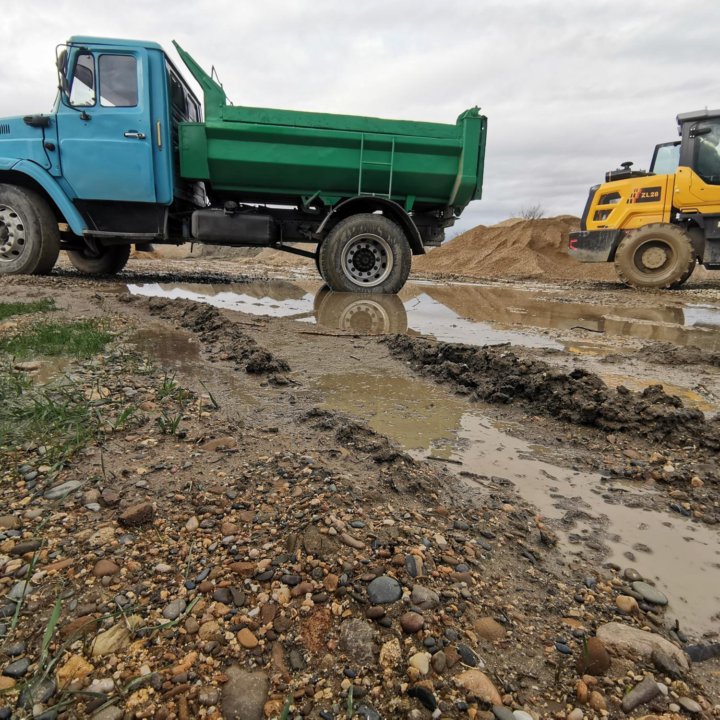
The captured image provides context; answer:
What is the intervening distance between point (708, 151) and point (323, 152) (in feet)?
24.0

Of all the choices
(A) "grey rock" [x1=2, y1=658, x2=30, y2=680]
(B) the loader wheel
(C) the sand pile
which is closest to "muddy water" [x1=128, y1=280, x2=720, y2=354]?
(B) the loader wheel

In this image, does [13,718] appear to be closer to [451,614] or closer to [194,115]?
[451,614]

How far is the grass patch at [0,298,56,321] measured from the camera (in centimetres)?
436

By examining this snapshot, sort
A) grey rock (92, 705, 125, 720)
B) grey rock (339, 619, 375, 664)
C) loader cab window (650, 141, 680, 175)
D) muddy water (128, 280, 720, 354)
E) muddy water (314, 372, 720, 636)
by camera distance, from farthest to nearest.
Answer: loader cab window (650, 141, 680, 175)
muddy water (128, 280, 720, 354)
muddy water (314, 372, 720, 636)
grey rock (339, 619, 375, 664)
grey rock (92, 705, 125, 720)

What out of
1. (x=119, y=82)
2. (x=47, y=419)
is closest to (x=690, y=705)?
(x=47, y=419)

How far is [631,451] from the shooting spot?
2.27 meters

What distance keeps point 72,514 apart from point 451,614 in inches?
47.9

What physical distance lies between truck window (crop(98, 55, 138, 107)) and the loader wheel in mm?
Answer: 8961

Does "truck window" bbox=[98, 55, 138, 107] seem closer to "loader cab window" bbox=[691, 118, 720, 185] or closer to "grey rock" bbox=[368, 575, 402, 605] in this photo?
"grey rock" bbox=[368, 575, 402, 605]

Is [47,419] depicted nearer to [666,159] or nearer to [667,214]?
[667,214]

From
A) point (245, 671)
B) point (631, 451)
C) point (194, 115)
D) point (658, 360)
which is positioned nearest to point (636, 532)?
point (631, 451)

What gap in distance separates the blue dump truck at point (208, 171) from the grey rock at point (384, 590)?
6.12m

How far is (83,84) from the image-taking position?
637 centimetres

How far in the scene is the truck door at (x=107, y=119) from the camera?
6293 mm
